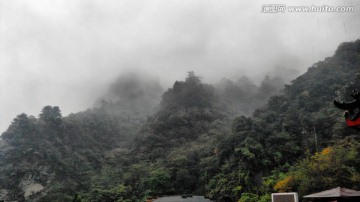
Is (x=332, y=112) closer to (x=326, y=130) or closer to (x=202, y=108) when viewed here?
(x=326, y=130)

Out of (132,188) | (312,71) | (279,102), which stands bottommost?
(132,188)

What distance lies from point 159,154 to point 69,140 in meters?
13.7

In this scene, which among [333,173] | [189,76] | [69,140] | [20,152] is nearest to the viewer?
[333,173]

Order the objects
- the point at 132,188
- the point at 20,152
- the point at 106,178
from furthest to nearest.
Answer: the point at 20,152 < the point at 106,178 < the point at 132,188

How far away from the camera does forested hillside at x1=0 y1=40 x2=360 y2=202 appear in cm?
2146

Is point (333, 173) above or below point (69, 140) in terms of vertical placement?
below

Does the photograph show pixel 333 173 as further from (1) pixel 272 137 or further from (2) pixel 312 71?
(2) pixel 312 71

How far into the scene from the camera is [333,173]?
56.3 feet

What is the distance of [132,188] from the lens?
95.7ft

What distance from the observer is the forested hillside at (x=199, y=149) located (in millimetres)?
21456

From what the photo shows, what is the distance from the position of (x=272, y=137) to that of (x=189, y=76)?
27297mm

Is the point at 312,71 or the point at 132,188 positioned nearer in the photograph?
the point at 132,188

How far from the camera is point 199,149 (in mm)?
33125

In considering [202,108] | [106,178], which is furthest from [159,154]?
[202,108]
